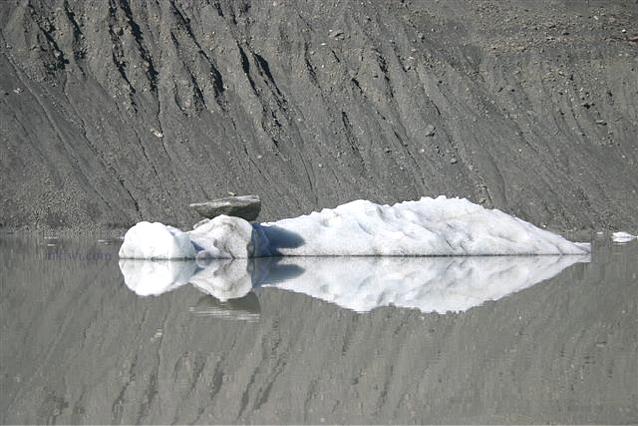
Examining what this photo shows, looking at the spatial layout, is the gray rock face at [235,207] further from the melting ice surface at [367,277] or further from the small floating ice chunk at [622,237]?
the small floating ice chunk at [622,237]

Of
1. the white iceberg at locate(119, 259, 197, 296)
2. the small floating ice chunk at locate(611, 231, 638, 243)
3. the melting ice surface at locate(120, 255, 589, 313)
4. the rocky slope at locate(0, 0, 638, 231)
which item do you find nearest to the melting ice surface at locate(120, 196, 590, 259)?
the melting ice surface at locate(120, 255, 589, 313)

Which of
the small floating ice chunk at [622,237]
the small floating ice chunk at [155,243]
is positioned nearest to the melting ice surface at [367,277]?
the small floating ice chunk at [155,243]

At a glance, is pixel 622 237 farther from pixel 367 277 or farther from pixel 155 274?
pixel 155 274

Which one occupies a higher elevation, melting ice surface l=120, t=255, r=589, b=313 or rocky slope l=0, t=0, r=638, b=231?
rocky slope l=0, t=0, r=638, b=231

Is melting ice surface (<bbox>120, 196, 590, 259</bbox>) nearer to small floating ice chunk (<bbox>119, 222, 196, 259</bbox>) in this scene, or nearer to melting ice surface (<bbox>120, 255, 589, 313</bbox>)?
small floating ice chunk (<bbox>119, 222, 196, 259</bbox>)

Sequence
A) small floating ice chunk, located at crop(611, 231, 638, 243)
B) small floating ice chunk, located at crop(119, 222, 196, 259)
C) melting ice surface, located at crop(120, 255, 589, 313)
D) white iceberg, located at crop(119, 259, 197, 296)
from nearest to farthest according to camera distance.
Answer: melting ice surface, located at crop(120, 255, 589, 313) → white iceberg, located at crop(119, 259, 197, 296) → small floating ice chunk, located at crop(119, 222, 196, 259) → small floating ice chunk, located at crop(611, 231, 638, 243)

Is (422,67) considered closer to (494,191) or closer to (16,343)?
(494,191)
